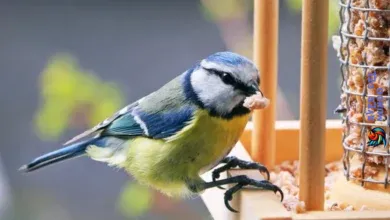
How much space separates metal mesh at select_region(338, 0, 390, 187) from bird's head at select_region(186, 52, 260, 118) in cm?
18

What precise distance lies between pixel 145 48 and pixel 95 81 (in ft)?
1.14

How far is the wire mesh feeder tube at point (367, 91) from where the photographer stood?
1.20 metres

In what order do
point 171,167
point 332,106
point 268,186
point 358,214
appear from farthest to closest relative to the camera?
1. point 332,106
2. point 171,167
3. point 268,186
4. point 358,214

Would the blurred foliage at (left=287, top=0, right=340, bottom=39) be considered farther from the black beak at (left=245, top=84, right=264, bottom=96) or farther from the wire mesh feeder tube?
the black beak at (left=245, top=84, right=264, bottom=96)

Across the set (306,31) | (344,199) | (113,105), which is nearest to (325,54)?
(306,31)

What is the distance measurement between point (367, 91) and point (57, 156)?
0.52 m

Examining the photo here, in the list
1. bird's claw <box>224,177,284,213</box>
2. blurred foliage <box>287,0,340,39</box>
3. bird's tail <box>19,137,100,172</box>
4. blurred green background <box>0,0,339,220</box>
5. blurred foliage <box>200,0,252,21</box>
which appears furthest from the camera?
blurred green background <box>0,0,339,220</box>

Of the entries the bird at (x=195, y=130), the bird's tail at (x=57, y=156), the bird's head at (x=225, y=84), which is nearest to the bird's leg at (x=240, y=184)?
the bird at (x=195, y=130)

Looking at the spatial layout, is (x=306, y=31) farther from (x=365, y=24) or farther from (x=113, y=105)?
(x=113, y=105)

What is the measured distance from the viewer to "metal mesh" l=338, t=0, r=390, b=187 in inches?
47.3

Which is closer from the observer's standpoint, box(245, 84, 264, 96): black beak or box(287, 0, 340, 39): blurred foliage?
box(245, 84, 264, 96): black beak

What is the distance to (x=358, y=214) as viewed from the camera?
3.29 feet

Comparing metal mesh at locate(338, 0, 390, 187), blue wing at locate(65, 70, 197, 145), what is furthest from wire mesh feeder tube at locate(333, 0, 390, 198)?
blue wing at locate(65, 70, 197, 145)

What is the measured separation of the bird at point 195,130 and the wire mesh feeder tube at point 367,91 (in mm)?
151
